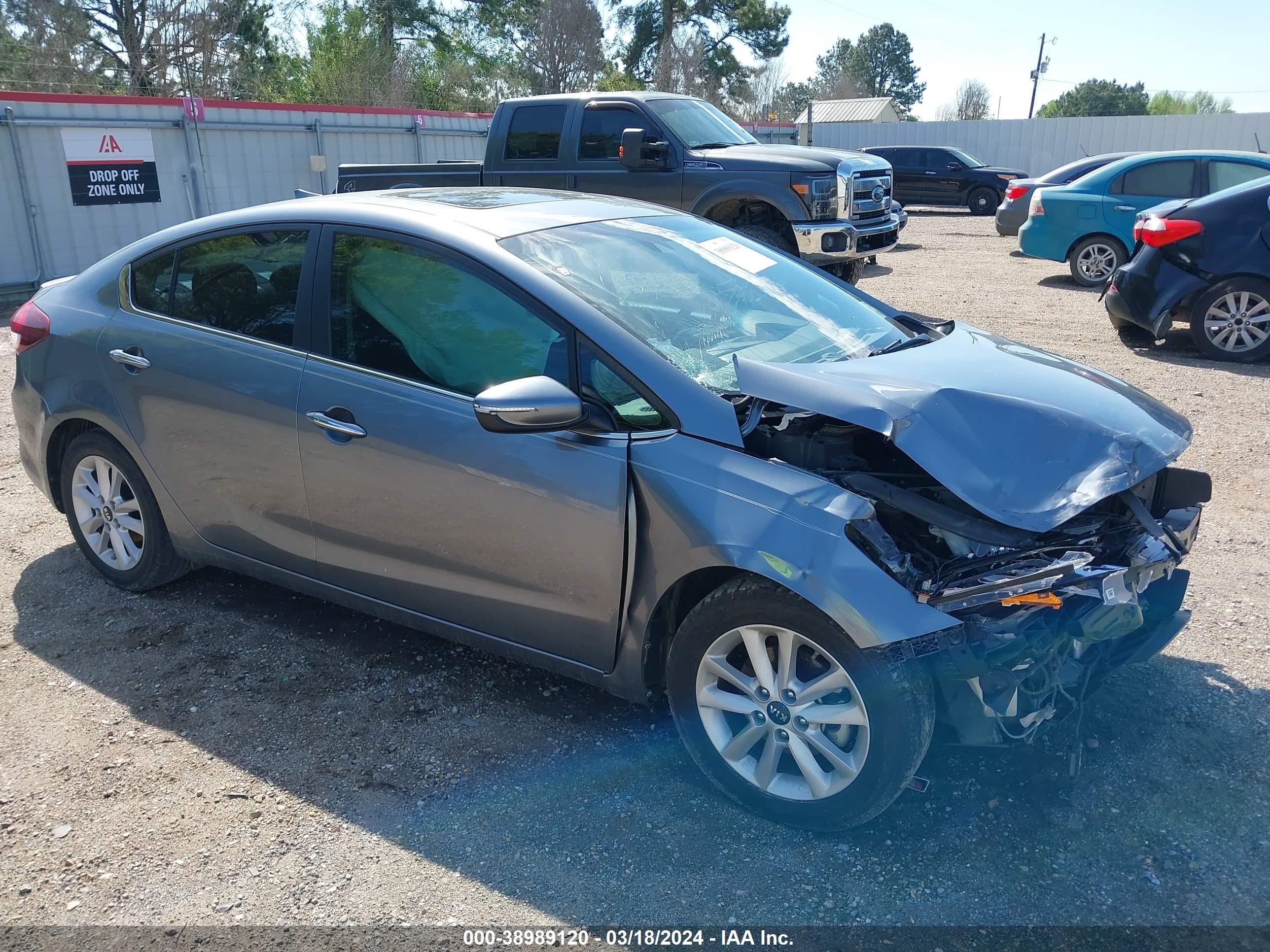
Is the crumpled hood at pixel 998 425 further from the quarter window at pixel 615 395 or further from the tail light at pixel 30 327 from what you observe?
the tail light at pixel 30 327

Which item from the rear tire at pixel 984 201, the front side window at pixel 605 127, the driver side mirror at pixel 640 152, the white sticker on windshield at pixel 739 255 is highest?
the front side window at pixel 605 127

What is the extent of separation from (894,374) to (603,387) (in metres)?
0.89

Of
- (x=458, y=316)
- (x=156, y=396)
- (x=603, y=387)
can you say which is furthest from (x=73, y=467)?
(x=603, y=387)

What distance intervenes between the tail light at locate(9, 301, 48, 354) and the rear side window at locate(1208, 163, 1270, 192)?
12139 mm

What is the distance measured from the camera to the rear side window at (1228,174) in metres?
11.7

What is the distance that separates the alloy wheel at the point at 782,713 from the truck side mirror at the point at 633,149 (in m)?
→ 8.37

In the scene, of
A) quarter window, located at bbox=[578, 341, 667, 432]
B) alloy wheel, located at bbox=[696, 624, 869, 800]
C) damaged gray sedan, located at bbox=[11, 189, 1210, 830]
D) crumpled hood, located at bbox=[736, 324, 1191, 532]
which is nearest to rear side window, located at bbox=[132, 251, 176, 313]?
damaged gray sedan, located at bbox=[11, 189, 1210, 830]

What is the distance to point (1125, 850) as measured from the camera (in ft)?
9.23

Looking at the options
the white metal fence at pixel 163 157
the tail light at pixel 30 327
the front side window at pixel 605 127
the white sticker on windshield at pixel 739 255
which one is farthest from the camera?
the white metal fence at pixel 163 157

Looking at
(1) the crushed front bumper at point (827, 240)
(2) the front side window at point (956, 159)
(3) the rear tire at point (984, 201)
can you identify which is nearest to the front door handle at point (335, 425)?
(1) the crushed front bumper at point (827, 240)

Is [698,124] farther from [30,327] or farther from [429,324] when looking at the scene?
[429,324]

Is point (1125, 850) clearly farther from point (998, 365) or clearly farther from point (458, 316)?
point (458, 316)

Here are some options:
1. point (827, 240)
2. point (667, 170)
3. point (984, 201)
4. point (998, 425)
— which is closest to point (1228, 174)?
point (827, 240)

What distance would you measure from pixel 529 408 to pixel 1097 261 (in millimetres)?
11799
